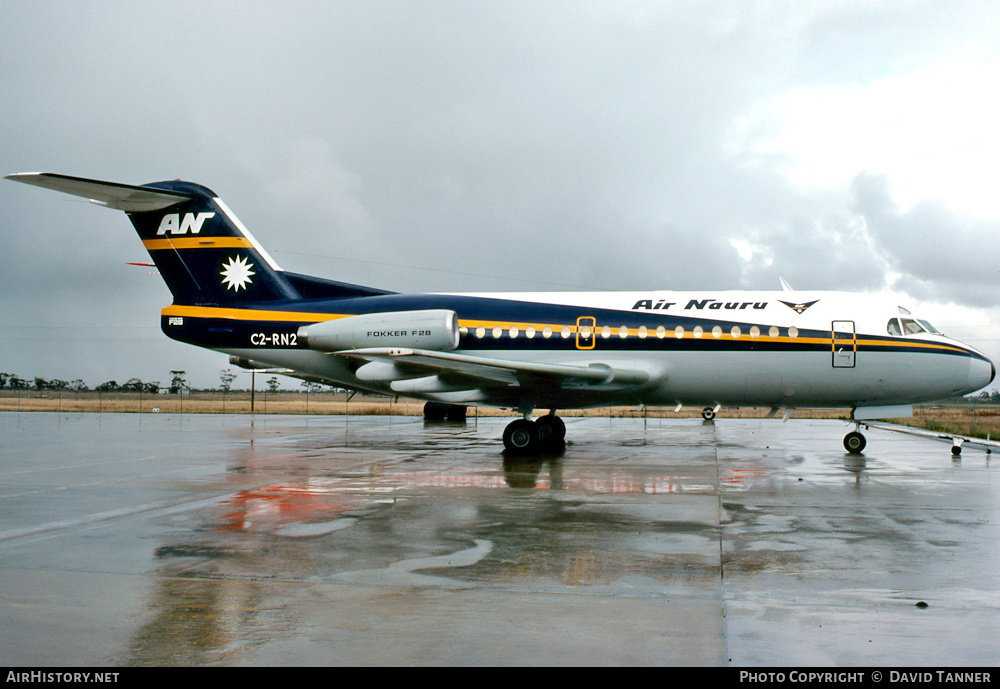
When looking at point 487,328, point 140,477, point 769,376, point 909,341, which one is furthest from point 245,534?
point 909,341

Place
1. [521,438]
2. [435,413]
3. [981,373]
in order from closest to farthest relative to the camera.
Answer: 1. [981,373]
2. [521,438]
3. [435,413]

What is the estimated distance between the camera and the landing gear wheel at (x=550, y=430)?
19.3m

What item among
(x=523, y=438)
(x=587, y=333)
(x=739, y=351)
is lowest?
(x=523, y=438)

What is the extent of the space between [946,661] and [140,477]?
12821 millimetres

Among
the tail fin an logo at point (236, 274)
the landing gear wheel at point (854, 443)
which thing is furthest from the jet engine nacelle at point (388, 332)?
the landing gear wheel at point (854, 443)

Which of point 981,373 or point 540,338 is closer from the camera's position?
point 981,373

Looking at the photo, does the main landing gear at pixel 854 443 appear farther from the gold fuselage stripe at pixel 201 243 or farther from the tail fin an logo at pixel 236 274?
the gold fuselage stripe at pixel 201 243

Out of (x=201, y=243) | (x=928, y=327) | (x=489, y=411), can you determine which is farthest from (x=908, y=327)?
(x=489, y=411)

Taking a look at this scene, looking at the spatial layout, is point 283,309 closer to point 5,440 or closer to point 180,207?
point 180,207

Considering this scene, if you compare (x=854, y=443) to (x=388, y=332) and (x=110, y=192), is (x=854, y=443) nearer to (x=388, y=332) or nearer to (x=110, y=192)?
(x=388, y=332)

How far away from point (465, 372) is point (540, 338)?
8.02 ft

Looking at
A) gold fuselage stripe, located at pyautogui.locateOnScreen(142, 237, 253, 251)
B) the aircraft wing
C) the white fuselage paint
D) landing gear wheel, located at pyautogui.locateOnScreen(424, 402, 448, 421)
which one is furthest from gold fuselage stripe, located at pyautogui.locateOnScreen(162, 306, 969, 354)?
landing gear wheel, located at pyautogui.locateOnScreen(424, 402, 448, 421)

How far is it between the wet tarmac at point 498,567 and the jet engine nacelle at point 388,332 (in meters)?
4.92

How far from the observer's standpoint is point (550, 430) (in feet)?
65.8
